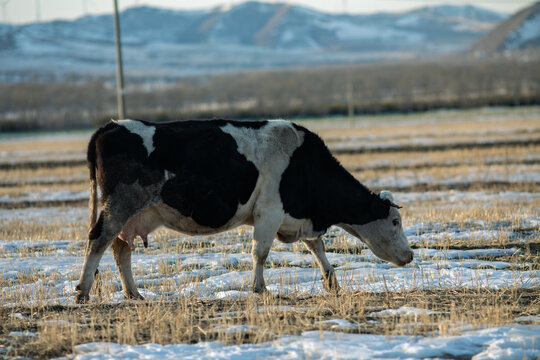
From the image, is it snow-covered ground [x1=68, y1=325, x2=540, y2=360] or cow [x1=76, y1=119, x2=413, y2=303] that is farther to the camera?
cow [x1=76, y1=119, x2=413, y2=303]

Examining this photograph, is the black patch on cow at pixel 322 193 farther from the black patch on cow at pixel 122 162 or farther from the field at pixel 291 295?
the black patch on cow at pixel 122 162

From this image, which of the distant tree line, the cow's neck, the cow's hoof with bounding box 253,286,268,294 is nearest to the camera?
the cow's hoof with bounding box 253,286,268,294

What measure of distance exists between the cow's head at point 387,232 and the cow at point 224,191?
14mm

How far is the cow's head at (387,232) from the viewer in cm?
932

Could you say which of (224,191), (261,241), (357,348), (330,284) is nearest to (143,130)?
(224,191)

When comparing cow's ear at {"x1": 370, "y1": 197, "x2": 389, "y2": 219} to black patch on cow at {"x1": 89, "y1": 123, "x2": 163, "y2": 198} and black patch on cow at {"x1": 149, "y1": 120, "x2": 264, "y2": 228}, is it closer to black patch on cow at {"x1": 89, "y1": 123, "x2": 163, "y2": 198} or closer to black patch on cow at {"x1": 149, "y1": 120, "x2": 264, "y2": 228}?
black patch on cow at {"x1": 149, "y1": 120, "x2": 264, "y2": 228}

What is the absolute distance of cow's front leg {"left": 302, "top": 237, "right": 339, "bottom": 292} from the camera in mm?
8984

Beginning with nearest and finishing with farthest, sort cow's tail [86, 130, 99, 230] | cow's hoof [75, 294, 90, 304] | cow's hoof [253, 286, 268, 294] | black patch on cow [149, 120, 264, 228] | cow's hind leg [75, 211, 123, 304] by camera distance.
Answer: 1. cow's hind leg [75, 211, 123, 304]
2. cow's hoof [75, 294, 90, 304]
3. black patch on cow [149, 120, 264, 228]
4. cow's tail [86, 130, 99, 230]
5. cow's hoof [253, 286, 268, 294]

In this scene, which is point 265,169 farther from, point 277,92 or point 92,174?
point 277,92

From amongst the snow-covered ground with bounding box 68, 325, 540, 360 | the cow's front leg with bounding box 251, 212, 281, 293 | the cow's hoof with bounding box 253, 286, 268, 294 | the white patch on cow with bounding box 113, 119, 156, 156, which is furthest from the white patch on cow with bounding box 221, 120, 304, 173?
the snow-covered ground with bounding box 68, 325, 540, 360

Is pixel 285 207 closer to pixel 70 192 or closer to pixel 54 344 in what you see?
pixel 54 344

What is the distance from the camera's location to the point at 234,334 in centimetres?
663

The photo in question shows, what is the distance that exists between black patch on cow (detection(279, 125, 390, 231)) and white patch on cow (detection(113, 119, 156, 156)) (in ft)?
5.68

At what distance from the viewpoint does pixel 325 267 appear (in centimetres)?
918
